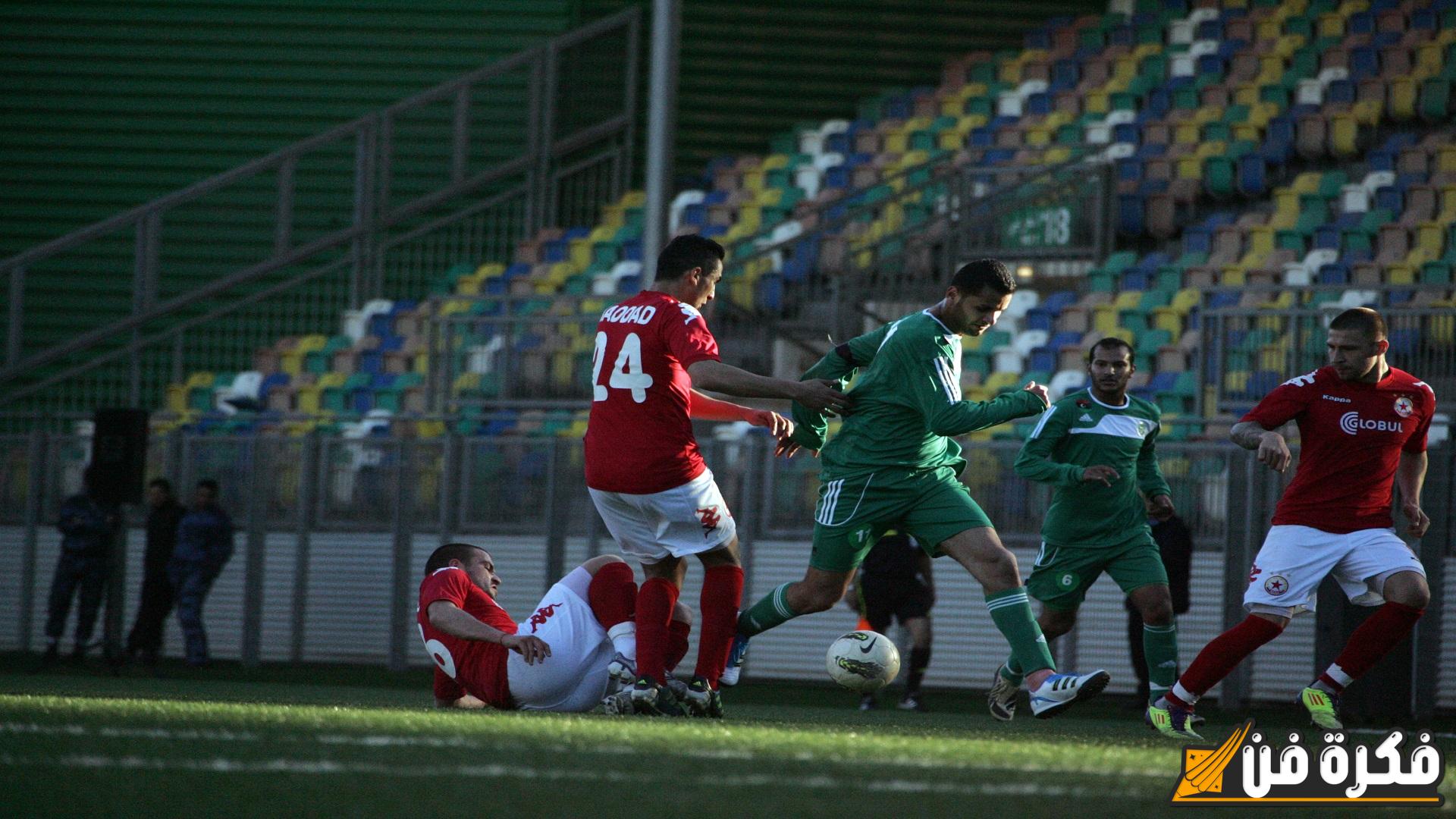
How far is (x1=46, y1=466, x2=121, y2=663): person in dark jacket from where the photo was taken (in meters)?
16.0

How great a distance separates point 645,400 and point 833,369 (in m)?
0.95

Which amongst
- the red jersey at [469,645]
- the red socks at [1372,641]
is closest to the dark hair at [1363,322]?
the red socks at [1372,641]

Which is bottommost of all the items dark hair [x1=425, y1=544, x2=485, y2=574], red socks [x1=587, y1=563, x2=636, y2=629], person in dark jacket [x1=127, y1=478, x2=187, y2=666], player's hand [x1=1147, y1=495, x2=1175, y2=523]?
person in dark jacket [x1=127, y1=478, x2=187, y2=666]

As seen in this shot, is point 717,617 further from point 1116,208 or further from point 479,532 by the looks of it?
point 1116,208

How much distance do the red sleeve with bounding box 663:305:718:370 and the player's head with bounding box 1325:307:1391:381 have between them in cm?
276

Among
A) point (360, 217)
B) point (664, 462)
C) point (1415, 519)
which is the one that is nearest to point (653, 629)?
point (664, 462)

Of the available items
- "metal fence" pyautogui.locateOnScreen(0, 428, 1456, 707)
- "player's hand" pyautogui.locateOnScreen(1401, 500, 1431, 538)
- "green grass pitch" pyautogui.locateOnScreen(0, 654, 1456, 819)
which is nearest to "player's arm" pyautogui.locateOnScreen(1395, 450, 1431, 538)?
"player's hand" pyautogui.locateOnScreen(1401, 500, 1431, 538)

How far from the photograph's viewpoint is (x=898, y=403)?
316 inches

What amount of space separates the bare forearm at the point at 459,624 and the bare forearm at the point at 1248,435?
328 cm

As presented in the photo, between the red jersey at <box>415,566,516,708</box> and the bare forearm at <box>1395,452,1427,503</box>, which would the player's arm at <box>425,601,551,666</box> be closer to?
the red jersey at <box>415,566,516,708</box>

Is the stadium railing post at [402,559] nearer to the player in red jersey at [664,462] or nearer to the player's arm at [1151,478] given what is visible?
the player's arm at [1151,478]

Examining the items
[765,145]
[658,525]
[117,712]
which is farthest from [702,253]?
[765,145]

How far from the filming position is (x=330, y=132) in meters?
20.7

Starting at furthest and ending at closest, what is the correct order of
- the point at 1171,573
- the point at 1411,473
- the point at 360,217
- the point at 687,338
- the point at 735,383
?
the point at 360,217 < the point at 1171,573 < the point at 1411,473 < the point at 687,338 < the point at 735,383
